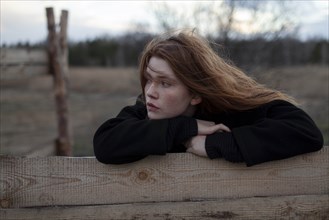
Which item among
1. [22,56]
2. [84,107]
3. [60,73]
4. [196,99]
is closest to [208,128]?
[196,99]

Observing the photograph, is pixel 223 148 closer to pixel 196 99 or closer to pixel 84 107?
pixel 196 99

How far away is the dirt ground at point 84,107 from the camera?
25.7 ft

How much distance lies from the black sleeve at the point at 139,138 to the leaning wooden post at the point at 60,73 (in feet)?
15.4

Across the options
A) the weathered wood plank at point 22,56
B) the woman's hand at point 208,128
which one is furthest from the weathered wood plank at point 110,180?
the weathered wood plank at point 22,56

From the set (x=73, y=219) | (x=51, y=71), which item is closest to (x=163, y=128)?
(x=73, y=219)

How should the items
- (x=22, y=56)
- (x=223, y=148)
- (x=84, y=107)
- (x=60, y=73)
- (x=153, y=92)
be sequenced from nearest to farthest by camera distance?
(x=223, y=148), (x=153, y=92), (x=22, y=56), (x=60, y=73), (x=84, y=107)

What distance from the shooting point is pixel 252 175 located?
1.82 meters

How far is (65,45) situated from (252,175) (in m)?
5.18

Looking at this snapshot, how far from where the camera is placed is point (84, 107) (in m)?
20.9

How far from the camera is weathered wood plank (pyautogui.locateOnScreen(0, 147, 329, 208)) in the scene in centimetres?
178

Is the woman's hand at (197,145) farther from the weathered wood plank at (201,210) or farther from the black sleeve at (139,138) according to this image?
the weathered wood plank at (201,210)

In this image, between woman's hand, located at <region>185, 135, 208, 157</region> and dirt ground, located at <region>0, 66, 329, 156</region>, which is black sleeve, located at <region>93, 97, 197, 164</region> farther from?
dirt ground, located at <region>0, 66, 329, 156</region>

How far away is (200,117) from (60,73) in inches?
A: 182

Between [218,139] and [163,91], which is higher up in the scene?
[163,91]
